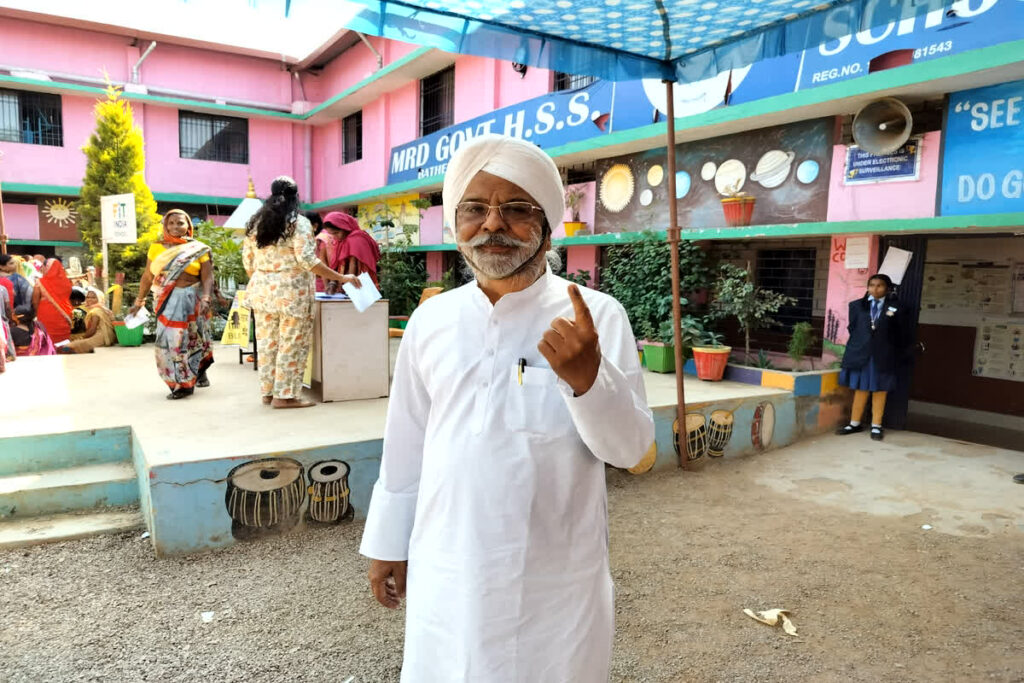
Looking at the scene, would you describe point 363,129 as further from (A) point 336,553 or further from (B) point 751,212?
(A) point 336,553

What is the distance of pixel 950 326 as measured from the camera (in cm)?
811

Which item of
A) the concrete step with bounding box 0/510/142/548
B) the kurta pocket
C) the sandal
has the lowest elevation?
the concrete step with bounding box 0/510/142/548

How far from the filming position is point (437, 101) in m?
13.4

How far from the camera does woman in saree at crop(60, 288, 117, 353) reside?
873 cm

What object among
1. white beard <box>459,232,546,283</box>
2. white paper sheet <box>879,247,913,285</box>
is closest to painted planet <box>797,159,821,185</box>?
white paper sheet <box>879,247,913,285</box>

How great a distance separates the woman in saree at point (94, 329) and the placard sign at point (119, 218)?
926 millimetres

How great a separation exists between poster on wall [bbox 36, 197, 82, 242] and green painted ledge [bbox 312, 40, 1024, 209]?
12422 millimetres

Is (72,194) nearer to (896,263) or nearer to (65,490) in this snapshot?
(65,490)

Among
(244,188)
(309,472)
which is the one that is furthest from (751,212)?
(244,188)

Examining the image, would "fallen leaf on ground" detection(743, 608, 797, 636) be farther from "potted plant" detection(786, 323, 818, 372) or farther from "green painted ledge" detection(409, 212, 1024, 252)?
"potted plant" detection(786, 323, 818, 372)

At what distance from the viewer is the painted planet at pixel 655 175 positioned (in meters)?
8.85

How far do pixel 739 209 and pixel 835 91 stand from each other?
163 centimetres

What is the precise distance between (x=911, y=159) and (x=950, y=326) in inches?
109

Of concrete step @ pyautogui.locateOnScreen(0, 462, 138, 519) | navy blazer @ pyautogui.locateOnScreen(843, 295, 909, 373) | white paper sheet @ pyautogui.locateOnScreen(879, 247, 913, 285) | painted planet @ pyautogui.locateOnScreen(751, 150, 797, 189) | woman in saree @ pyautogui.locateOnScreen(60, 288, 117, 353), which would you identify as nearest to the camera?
concrete step @ pyautogui.locateOnScreen(0, 462, 138, 519)
